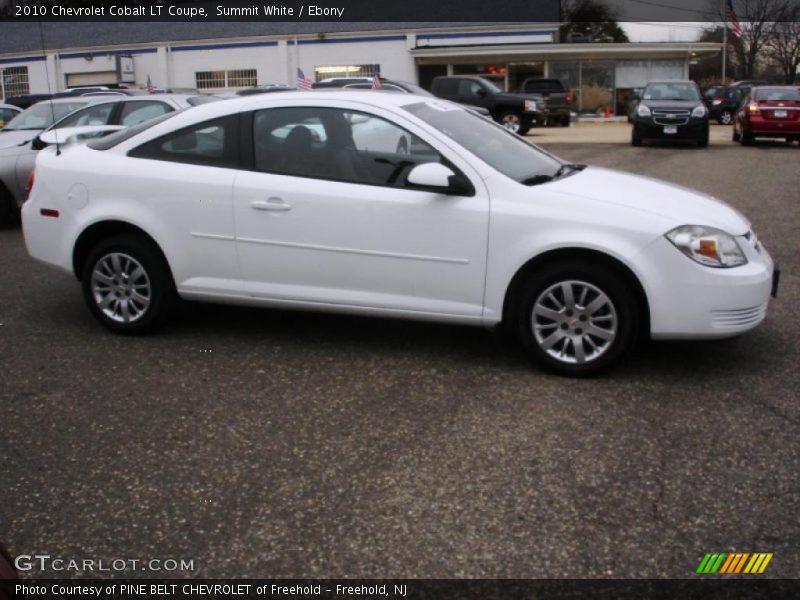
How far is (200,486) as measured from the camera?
3.77m

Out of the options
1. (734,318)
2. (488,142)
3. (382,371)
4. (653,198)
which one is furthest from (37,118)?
(734,318)

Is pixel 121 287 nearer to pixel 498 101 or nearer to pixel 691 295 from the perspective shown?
pixel 691 295

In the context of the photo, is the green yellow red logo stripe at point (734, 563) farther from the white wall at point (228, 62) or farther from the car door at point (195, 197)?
the white wall at point (228, 62)

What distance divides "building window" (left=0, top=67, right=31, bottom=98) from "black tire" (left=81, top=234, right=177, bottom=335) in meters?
42.5

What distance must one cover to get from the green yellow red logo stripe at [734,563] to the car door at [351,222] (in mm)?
2217

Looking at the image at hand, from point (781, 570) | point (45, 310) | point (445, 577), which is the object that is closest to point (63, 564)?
point (445, 577)

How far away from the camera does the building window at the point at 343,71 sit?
38906mm

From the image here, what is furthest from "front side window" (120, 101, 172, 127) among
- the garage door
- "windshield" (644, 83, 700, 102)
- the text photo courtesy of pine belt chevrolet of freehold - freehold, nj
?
the garage door

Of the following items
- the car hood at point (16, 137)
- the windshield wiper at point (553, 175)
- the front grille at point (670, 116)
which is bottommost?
the front grille at point (670, 116)

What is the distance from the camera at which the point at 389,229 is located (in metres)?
5.16

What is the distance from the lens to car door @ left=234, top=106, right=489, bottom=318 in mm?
5098

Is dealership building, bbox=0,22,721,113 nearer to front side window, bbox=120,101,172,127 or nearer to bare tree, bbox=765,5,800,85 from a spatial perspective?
bare tree, bbox=765,5,800,85

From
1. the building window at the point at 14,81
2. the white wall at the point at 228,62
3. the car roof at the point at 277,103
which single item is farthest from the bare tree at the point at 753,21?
the car roof at the point at 277,103
